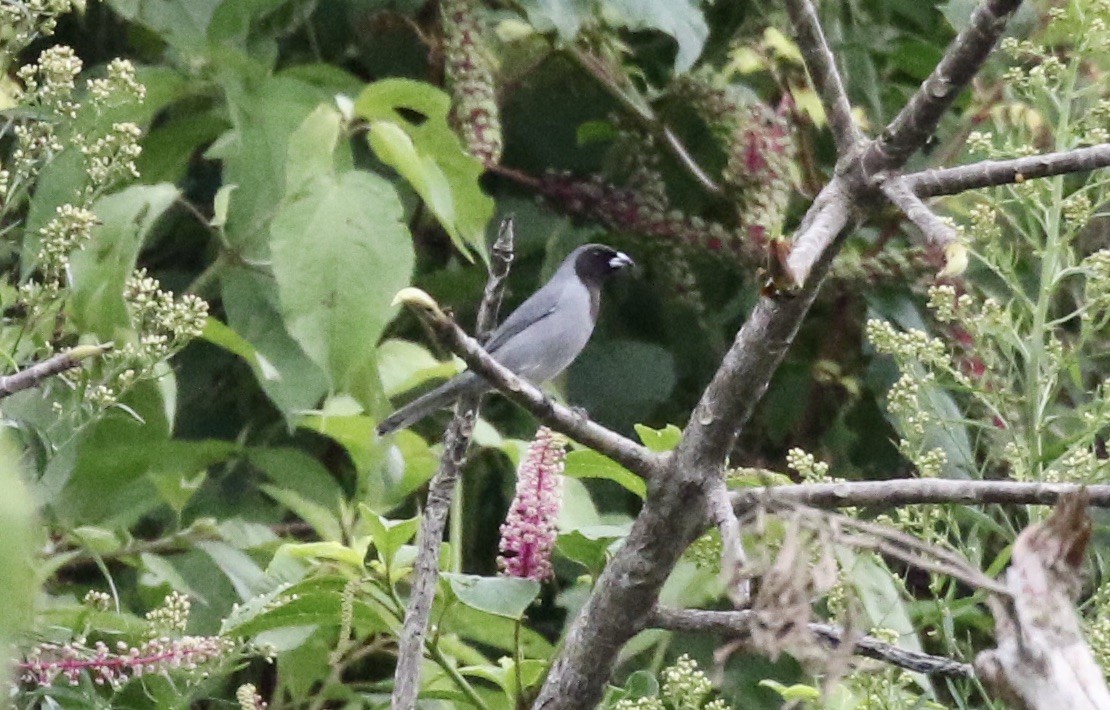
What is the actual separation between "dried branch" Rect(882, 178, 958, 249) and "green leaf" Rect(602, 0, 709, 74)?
105cm

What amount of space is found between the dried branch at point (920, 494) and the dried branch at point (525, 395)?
3.9 inches

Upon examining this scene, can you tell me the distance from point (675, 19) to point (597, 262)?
2.22 feet

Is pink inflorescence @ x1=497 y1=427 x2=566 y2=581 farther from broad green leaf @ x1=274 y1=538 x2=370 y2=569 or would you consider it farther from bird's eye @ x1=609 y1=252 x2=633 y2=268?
bird's eye @ x1=609 y1=252 x2=633 y2=268

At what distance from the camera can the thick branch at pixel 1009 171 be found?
102 cm

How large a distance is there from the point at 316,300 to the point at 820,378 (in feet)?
3.44

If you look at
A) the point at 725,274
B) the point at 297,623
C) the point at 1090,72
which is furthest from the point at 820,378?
the point at 297,623

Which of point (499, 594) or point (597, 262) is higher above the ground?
point (499, 594)

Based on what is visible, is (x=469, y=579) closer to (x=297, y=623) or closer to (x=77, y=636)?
(x=297, y=623)

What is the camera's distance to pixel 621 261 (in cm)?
264

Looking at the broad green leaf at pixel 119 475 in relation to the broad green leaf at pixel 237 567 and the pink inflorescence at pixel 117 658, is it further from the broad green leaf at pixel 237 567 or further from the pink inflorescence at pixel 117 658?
the pink inflorescence at pixel 117 658

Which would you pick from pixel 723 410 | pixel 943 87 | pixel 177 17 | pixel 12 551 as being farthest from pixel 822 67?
pixel 177 17

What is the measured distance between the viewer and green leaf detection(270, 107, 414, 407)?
1.72 metres

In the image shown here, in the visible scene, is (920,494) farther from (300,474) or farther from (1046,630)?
(300,474)

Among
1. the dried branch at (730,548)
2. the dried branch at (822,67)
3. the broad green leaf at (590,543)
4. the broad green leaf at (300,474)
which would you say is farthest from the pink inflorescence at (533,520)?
the broad green leaf at (300,474)
